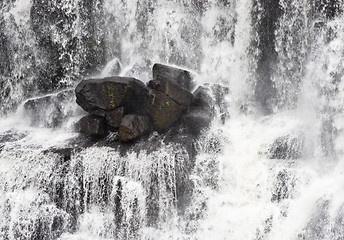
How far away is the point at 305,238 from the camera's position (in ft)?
33.4

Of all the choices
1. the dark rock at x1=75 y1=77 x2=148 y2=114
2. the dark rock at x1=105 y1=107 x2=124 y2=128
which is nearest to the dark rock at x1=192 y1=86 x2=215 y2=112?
the dark rock at x1=75 y1=77 x2=148 y2=114

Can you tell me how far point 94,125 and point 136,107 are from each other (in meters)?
1.04

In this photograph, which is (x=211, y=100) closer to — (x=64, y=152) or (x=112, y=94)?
(x=112, y=94)

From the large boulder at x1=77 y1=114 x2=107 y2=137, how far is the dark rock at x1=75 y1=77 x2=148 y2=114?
0.62 feet

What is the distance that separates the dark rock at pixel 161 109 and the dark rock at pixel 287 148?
2.33 meters

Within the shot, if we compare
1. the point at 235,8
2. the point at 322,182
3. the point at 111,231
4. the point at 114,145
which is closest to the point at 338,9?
the point at 235,8

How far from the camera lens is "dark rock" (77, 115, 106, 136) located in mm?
12781

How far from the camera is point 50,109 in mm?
14508

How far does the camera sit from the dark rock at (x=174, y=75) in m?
13.2

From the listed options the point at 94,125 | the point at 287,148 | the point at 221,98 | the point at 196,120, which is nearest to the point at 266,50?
the point at 221,98

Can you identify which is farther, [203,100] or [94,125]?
[203,100]

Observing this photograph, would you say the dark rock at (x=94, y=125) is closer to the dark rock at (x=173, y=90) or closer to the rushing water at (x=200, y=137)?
the rushing water at (x=200, y=137)

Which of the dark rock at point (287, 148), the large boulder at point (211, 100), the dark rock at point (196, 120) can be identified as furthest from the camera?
the large boulder at point (211, 100)

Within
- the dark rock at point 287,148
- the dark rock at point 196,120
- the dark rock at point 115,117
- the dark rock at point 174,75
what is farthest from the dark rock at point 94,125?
the dark rock at point 287,148
